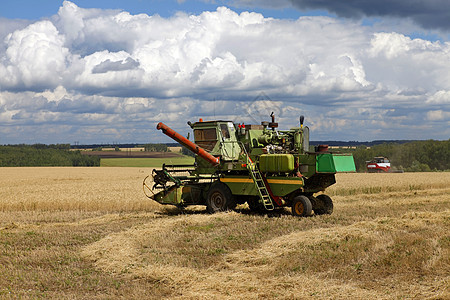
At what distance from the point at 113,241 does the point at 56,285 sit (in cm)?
315

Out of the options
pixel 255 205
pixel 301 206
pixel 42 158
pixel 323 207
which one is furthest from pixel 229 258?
pixel 42 158

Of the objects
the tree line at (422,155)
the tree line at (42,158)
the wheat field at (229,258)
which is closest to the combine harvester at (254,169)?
the wheat field at (229,258)

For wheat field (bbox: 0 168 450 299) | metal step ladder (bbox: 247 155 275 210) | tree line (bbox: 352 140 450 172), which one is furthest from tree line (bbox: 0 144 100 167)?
metal step ladder (bbox: 247 155 275 210)

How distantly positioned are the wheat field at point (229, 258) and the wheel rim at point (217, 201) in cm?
75

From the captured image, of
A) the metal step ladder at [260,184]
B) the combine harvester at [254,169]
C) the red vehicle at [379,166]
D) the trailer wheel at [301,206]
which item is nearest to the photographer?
the trailer wheel at [301,206]

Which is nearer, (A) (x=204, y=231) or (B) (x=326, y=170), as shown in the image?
(A) (x=204, y=231)

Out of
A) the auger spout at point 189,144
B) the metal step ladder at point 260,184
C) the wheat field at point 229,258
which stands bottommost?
the wheat field at point 229,258

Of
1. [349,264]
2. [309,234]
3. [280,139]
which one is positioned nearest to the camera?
[349,264]

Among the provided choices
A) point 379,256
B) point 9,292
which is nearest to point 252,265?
point 379,256

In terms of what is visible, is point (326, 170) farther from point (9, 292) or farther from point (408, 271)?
point (9, 292)

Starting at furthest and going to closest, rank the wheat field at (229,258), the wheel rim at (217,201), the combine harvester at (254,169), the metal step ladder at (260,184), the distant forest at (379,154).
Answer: the distant forest at (379,154) → the wheel rim at (217,201) → the metal step ladder at (260,184) → the combine harvester at (254,169) → the wheat field at (229,258)

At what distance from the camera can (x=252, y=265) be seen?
925 centimetres

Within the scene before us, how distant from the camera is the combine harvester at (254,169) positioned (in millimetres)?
15242

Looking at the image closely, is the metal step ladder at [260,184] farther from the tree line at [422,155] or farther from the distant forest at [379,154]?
the tree line at [422,155]
